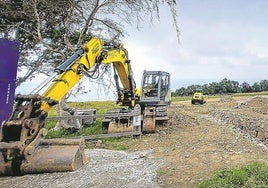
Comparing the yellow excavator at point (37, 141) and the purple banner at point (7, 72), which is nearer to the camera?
the purple banner at point (7, 72)

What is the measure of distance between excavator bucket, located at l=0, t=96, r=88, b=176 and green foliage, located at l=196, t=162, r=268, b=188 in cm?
237

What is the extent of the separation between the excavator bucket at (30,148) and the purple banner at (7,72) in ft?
1.37

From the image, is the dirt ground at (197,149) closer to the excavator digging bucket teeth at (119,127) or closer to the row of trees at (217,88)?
the excavator digging bucket teeth at (119,127)

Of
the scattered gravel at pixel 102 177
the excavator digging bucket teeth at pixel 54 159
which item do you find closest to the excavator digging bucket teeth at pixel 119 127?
the scattered gravel at pixel 102 177

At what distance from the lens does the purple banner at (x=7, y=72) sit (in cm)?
605

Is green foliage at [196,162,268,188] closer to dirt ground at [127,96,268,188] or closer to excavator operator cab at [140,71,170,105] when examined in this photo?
dirt ground at [127,96,268,188]

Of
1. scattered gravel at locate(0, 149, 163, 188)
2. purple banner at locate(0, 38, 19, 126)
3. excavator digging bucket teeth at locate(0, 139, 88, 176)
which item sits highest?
purple banner at locate(0, 38, 19, 126)

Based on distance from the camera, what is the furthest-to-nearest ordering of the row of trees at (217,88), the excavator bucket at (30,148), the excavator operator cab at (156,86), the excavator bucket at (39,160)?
the row of trees at (217,88) < the excavator operator cab at (156,86) < the excavator bucket at (39,160) < the excavator bucket at (30,148)

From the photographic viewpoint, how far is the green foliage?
646 cm

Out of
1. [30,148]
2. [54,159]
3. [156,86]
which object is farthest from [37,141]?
[156,86]

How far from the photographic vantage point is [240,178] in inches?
263

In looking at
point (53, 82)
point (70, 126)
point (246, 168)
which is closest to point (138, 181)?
point (246, 168)

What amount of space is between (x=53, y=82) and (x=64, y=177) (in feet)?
7.10

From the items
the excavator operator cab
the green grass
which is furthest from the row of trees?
the green grass
